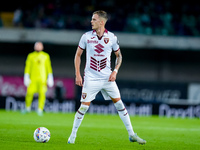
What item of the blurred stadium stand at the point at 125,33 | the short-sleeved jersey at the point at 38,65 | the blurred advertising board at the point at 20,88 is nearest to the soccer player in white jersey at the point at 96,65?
the short-sleeved jersey at the point at 38,65

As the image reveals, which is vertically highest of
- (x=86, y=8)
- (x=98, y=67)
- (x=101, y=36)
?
(x=86, y=8)

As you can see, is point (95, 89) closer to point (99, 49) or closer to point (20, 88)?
point (99, 49)

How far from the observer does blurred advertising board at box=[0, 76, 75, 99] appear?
71.7ft

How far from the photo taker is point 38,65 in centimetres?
1591

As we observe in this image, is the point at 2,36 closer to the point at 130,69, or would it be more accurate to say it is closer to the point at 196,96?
the point at 130,69

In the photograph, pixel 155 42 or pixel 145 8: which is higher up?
pixel 145 8

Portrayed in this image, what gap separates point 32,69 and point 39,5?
383 inches

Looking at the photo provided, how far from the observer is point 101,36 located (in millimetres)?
7840

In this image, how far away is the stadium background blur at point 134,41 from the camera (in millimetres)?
21078

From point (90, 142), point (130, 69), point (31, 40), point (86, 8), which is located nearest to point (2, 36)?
point (31, 40)

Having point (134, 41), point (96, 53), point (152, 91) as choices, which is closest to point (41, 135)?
point (96, 53)

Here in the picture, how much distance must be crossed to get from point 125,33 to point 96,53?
16057mm

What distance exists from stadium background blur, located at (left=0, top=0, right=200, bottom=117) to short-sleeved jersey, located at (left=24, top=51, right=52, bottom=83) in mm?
4137

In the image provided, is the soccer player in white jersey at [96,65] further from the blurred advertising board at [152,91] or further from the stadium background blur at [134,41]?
the blurred advertising board at [152,91]
